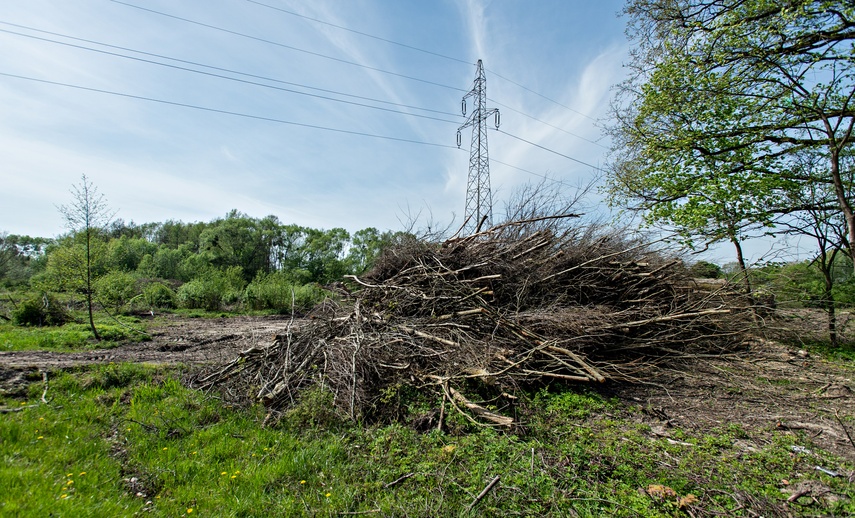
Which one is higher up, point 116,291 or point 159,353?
point 116,291

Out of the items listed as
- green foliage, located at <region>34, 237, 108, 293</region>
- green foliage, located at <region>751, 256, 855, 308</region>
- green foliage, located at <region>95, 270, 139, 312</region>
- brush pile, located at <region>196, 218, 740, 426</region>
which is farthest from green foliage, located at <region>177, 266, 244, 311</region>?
green foliage, located at <region>751, 256, 855, 308</region>

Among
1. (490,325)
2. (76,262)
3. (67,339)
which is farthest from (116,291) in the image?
(490,325)

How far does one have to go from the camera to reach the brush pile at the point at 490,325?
450 cm

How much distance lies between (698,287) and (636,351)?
→ 9.12ft

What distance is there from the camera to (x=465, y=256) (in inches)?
269

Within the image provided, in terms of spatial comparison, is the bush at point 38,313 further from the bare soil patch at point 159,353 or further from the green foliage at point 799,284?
the green foliage at point 799,284

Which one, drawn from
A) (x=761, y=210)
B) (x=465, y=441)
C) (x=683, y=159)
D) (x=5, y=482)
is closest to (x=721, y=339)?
(x=761, y=210)

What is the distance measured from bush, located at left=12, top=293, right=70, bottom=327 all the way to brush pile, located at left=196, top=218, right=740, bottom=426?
10894 millimetres

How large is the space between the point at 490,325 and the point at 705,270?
19.2 feet

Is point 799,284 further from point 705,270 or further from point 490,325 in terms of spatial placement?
point 490,325

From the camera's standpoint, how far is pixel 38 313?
11562mm

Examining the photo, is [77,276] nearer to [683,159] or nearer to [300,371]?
[300,371]

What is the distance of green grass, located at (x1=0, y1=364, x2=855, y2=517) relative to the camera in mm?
2514

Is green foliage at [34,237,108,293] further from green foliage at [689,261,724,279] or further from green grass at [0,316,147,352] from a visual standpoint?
green foliage at [689,261,724,279]
